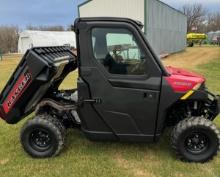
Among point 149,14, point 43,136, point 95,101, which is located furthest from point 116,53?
point 149,14

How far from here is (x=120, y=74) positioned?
4336mm

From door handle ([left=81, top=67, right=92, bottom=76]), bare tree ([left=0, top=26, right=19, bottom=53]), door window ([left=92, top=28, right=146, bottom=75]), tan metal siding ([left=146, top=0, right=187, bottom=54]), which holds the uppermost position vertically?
door window ([left=92, top=28, right=146, bottom=75])

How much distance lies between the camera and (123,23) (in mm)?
4227

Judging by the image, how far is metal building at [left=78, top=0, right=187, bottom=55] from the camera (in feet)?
79.6

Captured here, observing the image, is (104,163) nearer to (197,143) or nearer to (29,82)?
(197,143)

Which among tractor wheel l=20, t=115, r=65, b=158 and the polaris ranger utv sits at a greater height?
the polaris ranger utv

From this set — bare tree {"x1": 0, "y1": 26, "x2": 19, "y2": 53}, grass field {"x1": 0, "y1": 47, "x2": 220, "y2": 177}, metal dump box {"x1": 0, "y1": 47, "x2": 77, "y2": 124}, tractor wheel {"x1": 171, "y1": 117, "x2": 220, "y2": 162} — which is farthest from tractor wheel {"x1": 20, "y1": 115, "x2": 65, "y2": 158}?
bare tree {"x1": 0, "y1": 26, "x2": 19, "y2": 53}

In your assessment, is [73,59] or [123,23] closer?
[123,23]

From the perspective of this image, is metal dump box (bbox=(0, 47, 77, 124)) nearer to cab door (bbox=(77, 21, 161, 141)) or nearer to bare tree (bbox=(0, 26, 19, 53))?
cab door (bbox=(77, 21, 161, 141))

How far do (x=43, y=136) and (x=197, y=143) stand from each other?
7.33 ft


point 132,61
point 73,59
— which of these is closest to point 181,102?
point 132,61

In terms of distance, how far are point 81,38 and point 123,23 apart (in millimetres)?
597

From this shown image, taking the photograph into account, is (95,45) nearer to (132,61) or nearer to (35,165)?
(132,61)

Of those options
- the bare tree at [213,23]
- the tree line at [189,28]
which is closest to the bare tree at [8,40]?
the tree line at [189,28]
